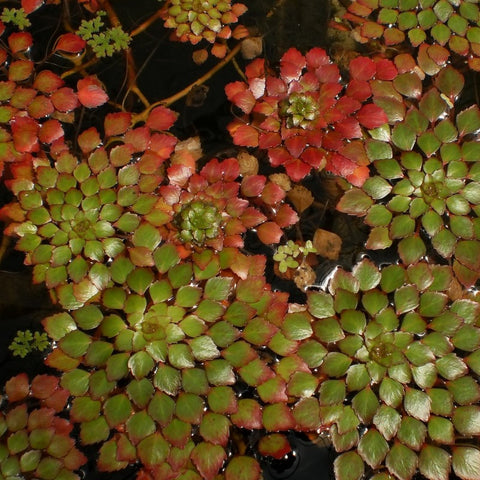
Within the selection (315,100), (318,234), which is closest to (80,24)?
(315,100)

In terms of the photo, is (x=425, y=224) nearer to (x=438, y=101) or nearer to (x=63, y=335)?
(x=438, y=101)

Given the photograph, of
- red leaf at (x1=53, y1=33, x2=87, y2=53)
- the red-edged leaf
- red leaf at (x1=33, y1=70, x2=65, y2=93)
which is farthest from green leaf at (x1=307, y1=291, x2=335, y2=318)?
red leaf at (x1=53, y1=33, x2=87, y2=53)

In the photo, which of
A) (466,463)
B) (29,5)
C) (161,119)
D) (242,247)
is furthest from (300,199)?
(29,5)

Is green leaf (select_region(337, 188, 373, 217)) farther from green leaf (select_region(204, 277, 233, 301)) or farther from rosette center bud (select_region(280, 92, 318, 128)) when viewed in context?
green leaf (select_region(204, 277, 233, 301))

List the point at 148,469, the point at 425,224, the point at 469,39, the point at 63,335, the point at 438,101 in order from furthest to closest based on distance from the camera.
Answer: the point at 469,39 → the point at 438,101 → the point at 425,224 → the point at 63,335 → the point at 148,469

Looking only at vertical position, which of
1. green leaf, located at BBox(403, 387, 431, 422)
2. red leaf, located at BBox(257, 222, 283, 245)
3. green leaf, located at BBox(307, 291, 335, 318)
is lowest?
green leaf, located at BBox(403, 387, 431, 422)

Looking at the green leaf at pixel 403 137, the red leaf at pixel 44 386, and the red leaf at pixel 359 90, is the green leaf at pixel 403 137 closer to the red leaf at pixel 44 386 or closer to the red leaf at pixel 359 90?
the red leaf at pixel 359 90

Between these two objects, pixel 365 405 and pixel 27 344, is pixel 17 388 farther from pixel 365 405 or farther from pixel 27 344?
pixel 365 405
